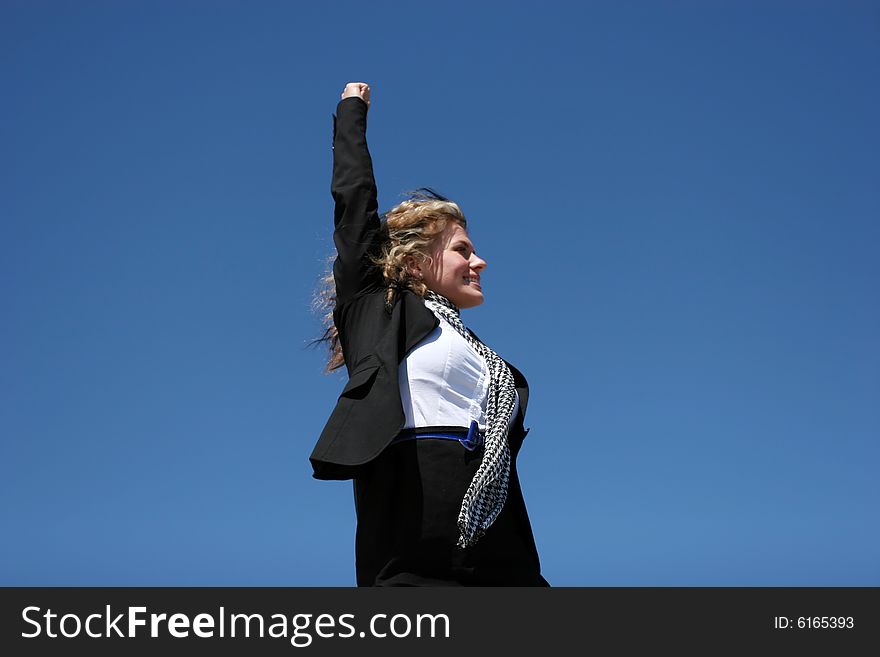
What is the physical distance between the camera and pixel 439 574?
4129mm

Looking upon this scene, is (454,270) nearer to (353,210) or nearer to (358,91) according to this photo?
(353,210)

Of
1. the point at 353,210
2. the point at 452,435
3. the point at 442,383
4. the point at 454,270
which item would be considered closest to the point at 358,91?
the point at 353,210

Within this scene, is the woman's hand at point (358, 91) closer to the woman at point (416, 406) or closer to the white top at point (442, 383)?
the woman at point (416, 406)

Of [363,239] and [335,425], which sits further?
[363,239]

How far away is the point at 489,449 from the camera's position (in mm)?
4355

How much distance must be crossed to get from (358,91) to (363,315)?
40.2 inches

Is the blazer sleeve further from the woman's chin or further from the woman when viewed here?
the woman's chin

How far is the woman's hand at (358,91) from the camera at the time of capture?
15.8ft

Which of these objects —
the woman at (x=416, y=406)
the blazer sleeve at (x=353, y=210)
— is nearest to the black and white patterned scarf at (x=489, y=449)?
the woman at (x=416, y=406)
